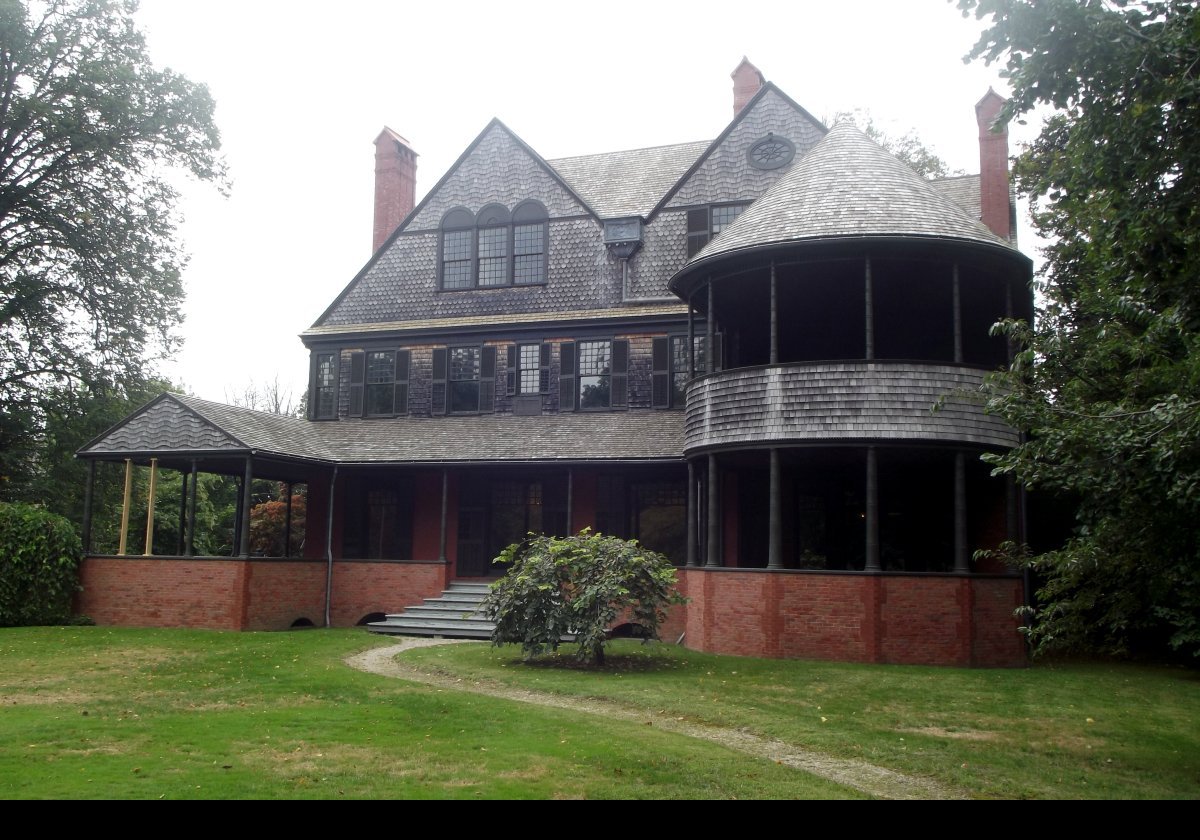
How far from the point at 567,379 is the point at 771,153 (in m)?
7.08

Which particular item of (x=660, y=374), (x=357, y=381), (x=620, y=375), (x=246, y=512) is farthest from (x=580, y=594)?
(x=357, y=381)

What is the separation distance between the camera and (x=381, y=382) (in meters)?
26.8

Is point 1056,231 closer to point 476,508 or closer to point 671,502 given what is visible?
point 671,502

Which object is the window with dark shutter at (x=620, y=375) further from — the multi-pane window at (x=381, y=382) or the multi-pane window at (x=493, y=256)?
the multi-pane window at (x=381, y=382)

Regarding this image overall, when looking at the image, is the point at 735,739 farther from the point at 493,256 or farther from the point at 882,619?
the point at 493,256

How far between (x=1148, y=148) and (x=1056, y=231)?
14.4 meters

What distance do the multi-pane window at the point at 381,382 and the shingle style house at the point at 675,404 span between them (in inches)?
2.6

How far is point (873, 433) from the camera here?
1764 cm

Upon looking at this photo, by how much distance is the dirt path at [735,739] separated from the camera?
8.98m

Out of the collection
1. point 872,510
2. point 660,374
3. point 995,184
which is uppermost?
point 995,184

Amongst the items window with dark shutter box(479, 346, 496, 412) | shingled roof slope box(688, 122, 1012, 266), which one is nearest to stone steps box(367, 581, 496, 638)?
window with dark shutter box(479, 346, 496, 412)

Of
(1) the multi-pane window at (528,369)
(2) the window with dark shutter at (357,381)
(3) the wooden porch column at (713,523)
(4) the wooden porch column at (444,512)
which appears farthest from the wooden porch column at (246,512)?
(3) the wooden porch column at (713,523)

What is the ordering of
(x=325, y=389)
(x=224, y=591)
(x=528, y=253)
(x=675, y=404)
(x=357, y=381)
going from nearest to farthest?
1. (x=224, y=591)
2. (x=675, y=404)
3. (x=528, y=253)
4. (x=357, y=381)
5. (x=325, y=389)

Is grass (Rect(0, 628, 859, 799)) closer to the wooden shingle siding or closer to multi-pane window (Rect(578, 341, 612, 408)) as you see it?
the wooden shingle siding
